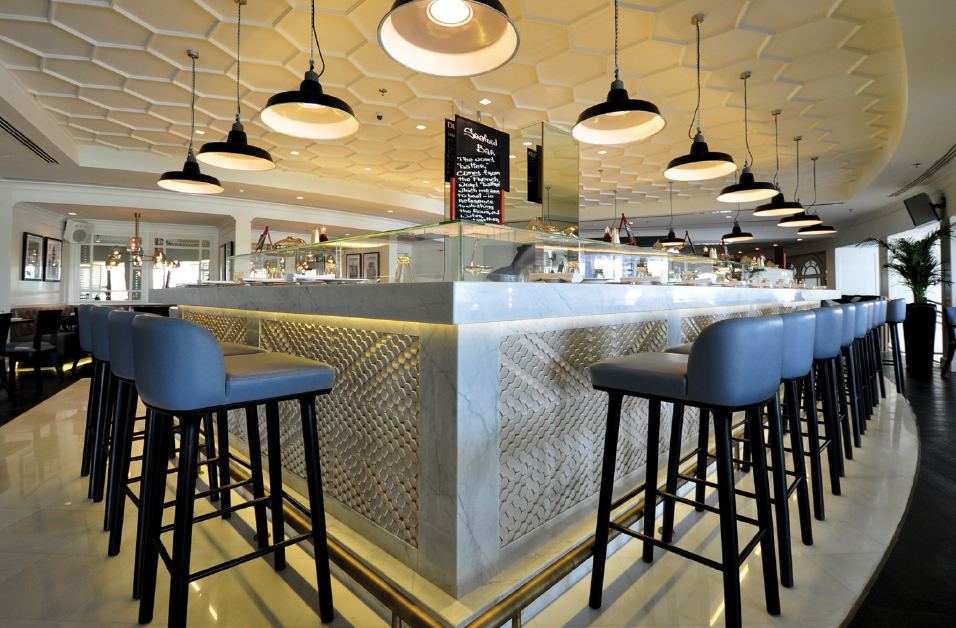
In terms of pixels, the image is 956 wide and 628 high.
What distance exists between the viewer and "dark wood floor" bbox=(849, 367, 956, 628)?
1654mm

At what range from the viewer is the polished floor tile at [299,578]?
1.63 meters

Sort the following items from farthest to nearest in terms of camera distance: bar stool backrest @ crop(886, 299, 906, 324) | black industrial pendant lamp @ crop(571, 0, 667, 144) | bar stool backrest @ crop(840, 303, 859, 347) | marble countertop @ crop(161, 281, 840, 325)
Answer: bar stool backrest @ crop(886, 299, 906, 324), black industrial pendant lamp @ crop(571, 0, 667, 144), bar stool backrest @ crop(840, 303, 859, 347), marble countertop @ crop(161, 281, 840, 325)

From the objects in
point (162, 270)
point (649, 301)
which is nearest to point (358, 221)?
point (162, 270)

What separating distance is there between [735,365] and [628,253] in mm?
1293

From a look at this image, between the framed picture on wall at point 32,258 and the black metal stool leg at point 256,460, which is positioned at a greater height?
the framed picture on wall at point 32,258

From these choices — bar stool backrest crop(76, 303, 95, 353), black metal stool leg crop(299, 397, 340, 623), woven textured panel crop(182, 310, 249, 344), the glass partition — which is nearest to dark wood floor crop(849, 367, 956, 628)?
the glass partition

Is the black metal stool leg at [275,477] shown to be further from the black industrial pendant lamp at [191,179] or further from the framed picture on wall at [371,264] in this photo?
the black industrial pendant lamp at [191,179]

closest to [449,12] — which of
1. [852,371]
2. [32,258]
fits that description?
[852,371]

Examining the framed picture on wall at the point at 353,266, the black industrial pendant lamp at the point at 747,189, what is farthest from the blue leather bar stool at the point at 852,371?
the framed picture on wall at the point at 353,266

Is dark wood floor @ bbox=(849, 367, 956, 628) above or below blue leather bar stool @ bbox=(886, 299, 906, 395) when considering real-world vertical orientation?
below

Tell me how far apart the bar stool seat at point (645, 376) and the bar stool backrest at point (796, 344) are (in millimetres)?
448

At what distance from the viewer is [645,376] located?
1.56m

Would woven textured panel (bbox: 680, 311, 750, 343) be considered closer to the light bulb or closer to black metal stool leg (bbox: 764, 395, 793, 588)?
black metal stool leg (bbox: 764, 395, 793, 588)

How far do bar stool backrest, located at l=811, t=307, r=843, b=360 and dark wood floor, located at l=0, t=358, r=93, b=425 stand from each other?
217 inches
